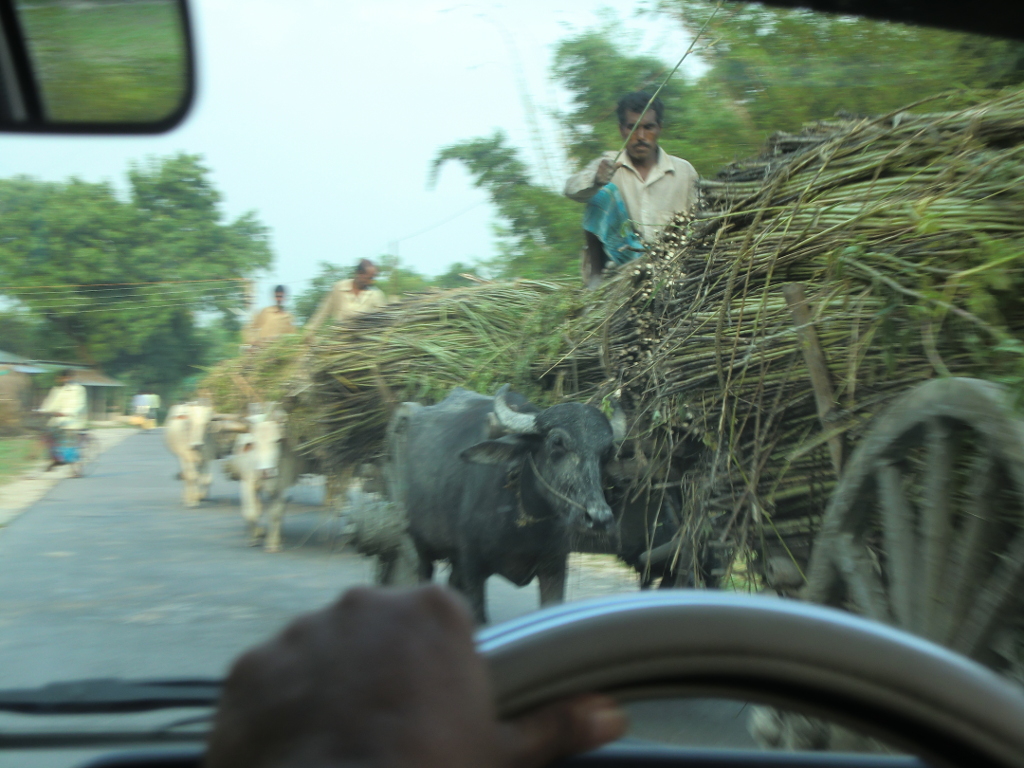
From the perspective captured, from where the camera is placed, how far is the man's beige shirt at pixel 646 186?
515 cm

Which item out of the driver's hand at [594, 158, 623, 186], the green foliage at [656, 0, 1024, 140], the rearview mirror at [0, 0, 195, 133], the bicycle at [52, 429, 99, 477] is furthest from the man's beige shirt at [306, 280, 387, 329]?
the bicycle at [52, 429, 99, 477]

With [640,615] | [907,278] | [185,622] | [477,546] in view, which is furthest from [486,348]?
[640,615]

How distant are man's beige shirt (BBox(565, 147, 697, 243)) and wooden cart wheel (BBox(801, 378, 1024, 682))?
9.24ft

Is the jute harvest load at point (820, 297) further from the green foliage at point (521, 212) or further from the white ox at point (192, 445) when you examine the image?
the white ox at point (192, 445)

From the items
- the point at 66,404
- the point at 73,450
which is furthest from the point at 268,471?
the point at 73,450

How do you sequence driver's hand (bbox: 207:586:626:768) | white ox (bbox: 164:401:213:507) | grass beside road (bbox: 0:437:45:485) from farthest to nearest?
grass beside road (bbox: 0:437:45:485) → white ox (bbox: 164:401:213:507) → driver's hand (bbox: 207:586:626:768)

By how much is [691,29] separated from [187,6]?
16.7 feet

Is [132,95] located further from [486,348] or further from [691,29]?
[691,29]

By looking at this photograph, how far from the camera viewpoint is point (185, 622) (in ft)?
14.1

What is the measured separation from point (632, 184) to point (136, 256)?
4.86 meters

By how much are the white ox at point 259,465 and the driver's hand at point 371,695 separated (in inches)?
300

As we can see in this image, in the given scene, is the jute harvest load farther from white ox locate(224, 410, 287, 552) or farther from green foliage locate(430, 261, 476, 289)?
white ox locate(224, 410, 287, 552)

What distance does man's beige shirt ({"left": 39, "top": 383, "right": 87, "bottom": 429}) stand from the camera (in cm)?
1238

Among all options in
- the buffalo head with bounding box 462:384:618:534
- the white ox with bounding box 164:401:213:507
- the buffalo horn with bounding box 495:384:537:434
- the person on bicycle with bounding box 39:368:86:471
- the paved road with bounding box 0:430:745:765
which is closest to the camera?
the paved road with bounding box 0:430:745:765
